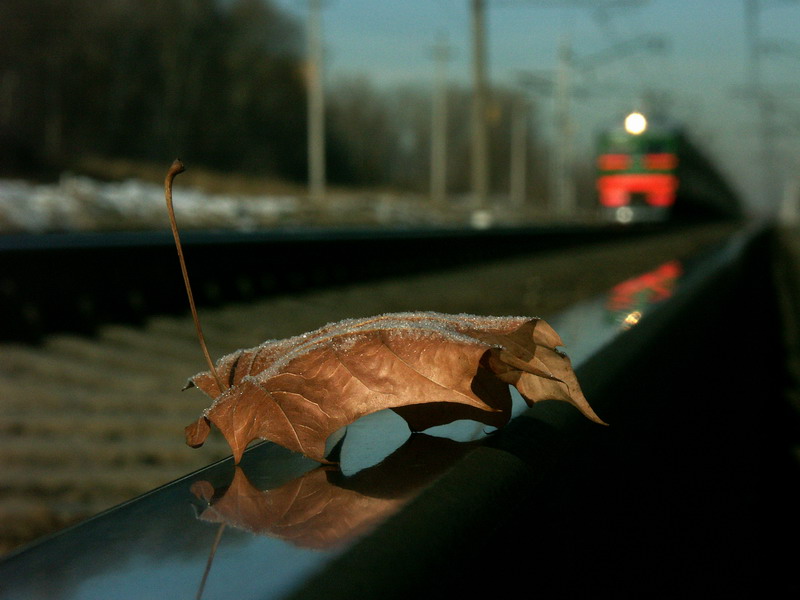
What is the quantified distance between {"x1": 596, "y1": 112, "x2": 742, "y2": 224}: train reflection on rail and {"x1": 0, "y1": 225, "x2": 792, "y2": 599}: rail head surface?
35.7m

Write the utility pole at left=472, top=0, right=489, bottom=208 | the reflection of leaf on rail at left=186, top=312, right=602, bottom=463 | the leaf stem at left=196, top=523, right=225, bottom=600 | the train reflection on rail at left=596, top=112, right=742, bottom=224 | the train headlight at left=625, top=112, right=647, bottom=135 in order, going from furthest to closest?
the train reflection on rail at left=596, top=112, right=742, bottom=224
the train headlight at left=625, top=112, right=647, bottom=135
the utility pole at left=472, top=0, right=489, bottom=208
the reflection of leaf on rail at left=186, top=312, right=602, bottom=463
the leaf stem at left=196, top=523, right=225, bottom=600

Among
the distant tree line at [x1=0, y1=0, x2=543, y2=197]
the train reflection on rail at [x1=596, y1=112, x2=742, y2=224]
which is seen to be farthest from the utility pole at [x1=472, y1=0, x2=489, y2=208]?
the distant tree line at [x1=0, y1=0, x2=543, y2=197]

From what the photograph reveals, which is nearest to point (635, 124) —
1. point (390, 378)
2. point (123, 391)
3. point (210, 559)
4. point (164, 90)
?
point (123, 391)

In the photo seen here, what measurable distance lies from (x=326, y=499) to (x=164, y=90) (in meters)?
70.8

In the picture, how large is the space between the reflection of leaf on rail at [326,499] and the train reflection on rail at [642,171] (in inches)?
1432

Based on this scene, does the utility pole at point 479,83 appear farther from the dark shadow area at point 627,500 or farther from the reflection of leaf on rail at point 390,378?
the reflection of leaf on rail at point 390,378

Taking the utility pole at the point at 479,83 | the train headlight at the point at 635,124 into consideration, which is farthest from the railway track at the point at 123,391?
the train headlight at the point at 635,124

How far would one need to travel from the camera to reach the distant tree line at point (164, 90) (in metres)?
55.8

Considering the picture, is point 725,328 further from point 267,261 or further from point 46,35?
point 46,35

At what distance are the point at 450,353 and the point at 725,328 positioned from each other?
7.13 feet

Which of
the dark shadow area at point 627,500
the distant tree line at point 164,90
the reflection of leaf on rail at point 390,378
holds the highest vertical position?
the distant tree line at point 164,90

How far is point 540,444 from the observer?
1005 millimetres

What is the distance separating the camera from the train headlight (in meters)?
34.1

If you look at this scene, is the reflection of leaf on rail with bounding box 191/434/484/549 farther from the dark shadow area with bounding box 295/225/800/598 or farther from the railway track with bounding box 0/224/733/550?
the railway track with bounding box 0/224/733/550
